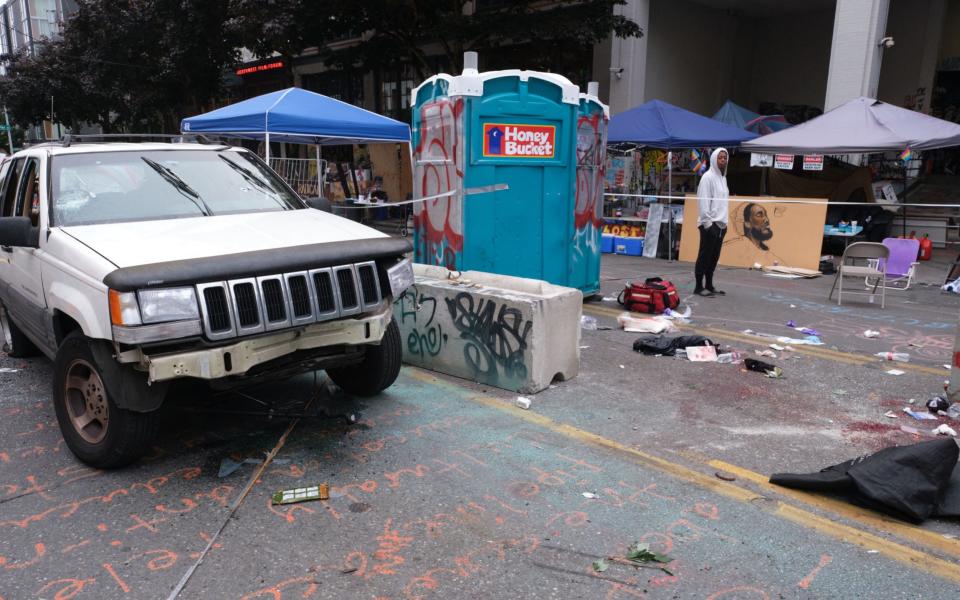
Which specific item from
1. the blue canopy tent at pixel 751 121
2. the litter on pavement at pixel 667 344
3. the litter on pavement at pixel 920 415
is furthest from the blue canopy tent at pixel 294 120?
the blue canopy tent at pixel 751 121

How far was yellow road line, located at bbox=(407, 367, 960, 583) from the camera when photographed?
3215 millimetres

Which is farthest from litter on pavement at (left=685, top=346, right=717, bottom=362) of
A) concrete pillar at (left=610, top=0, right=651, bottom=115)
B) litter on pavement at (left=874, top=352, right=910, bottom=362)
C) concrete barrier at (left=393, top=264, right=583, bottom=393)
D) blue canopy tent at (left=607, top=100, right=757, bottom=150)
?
concrete pillar at (left=610, top=0, right=651, bottom=115)

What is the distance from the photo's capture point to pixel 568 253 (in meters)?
8.30

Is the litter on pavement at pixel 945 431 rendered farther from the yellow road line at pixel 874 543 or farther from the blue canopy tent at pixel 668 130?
the blue canopy tent at pixel 668 130

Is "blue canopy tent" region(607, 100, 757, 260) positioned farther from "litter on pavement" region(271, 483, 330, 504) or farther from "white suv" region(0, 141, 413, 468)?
"litter on pavement" region(271, 483, 330, 504)

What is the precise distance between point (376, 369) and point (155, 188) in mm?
2015

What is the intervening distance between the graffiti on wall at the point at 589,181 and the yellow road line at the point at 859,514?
15.4 feet

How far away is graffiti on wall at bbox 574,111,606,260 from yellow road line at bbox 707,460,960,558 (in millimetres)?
4699

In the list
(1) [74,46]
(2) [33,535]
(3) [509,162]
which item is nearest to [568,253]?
(3) [509,162]

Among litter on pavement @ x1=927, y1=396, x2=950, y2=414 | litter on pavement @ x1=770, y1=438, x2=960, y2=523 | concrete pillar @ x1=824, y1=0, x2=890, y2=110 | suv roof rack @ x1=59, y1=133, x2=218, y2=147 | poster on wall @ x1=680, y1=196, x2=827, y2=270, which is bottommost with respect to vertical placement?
litter on pavement @ x1=927, y1=396, x2=950, y2=414

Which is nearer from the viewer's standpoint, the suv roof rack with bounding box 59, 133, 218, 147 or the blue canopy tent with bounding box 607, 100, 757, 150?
the suv roof rack with bounding box 59, 133, 218, 147

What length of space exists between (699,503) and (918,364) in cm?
398

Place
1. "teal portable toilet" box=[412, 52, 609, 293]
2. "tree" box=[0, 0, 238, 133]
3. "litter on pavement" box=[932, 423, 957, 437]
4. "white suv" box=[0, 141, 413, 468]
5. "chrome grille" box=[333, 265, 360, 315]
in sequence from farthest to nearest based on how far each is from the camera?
"tree" box=[0, 0, 238, 133]
"teal portable toilet" box=[412, 52, 609, 293]
"litter on pavement" box=[932, 423, 957, 437]
"chrome grille" box=[333, 265, 360, 315]
"white suv" box=[0, 141, 413, 468]

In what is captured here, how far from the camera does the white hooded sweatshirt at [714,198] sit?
30.4 feet
